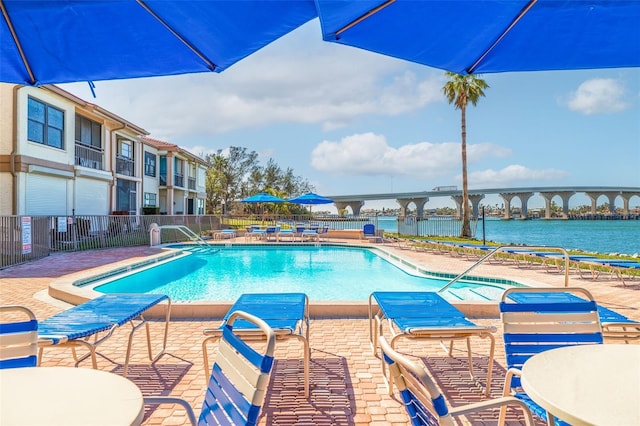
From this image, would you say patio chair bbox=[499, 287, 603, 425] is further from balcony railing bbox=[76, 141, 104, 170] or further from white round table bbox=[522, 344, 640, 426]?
balcony railing bbox=[76, 141, 104, 170]

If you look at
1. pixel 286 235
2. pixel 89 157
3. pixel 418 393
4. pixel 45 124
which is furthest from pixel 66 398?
pixel 89 157

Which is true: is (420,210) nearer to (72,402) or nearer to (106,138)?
(106,138)

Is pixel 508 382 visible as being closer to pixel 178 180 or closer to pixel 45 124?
pixel 45 124

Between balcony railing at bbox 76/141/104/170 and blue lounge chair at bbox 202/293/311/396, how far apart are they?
16830 mm

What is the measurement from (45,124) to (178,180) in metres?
13.6

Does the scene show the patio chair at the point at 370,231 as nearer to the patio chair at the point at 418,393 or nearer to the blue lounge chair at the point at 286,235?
the blue lounge chair at the point at 286,235

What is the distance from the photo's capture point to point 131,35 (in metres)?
2.62

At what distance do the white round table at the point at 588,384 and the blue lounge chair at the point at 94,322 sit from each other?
2.99 meters

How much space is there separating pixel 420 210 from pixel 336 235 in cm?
3334

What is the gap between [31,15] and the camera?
94.8 inches

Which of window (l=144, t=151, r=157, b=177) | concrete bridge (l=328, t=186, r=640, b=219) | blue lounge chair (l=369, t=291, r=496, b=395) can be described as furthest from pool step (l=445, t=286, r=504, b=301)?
concrete bridge (l=328, t=186, r=640, b=219)

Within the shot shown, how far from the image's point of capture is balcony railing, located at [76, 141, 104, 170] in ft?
55.2

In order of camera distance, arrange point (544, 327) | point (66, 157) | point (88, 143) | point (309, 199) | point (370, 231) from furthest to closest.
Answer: point (309, 199) → point (370, 231) → point (88, 143) → point (66, 157) → point (544, 327)

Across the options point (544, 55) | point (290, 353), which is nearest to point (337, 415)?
point (290, 353)
